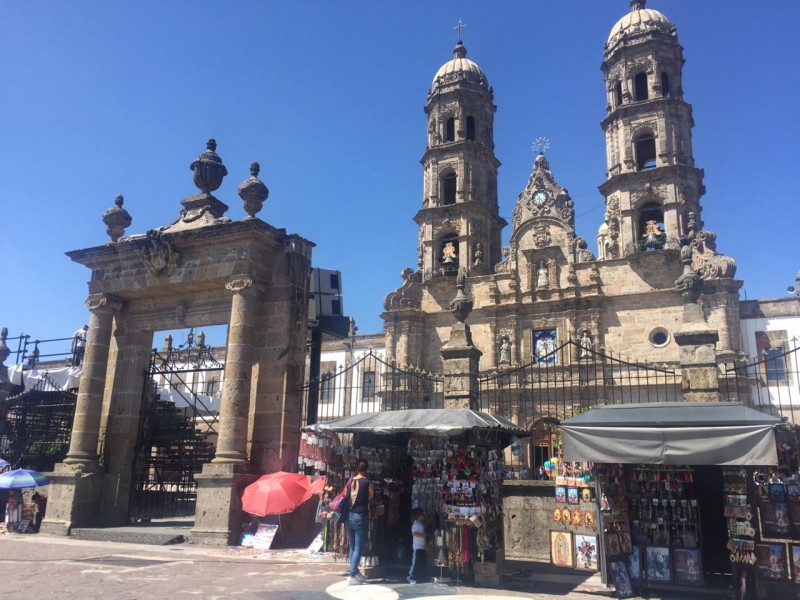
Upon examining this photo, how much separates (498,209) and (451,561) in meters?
36.5

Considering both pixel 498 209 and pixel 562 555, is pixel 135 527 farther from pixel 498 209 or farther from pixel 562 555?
pixel 498 209

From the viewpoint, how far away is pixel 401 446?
10.2 meters

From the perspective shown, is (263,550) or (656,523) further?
(263,550)

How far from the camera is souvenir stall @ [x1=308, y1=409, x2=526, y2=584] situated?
850 cm

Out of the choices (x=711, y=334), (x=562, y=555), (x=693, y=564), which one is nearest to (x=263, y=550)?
(x=562, y=555)

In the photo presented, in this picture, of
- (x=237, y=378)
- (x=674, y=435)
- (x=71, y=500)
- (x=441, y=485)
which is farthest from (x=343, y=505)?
(x=71, y=500)

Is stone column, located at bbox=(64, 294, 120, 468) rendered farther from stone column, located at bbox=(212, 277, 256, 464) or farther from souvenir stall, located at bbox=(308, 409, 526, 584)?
souvenir stall, located at bbox=(308, 409, 526, 584)

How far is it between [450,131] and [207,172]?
102 ft

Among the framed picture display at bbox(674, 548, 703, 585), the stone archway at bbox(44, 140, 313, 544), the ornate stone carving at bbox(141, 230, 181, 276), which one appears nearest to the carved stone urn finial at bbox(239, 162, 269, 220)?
the stone archway at bbox(44, 140, 313, 544)

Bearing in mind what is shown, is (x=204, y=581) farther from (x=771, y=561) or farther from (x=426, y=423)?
(x=771, y=561)

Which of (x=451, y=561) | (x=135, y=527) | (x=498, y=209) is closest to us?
(x=451, y=561)

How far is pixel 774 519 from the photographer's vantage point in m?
7.75

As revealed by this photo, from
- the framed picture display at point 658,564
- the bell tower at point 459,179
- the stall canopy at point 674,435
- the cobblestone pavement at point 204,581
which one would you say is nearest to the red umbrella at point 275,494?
the cobblestone pavement at point 204,581

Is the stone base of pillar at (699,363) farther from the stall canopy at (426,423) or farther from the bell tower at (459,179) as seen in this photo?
the bell tower at (459,179)
